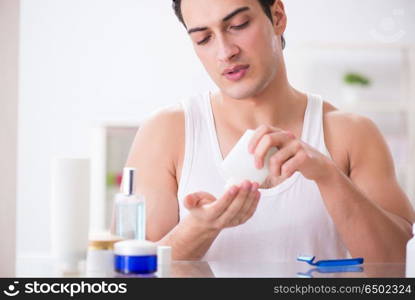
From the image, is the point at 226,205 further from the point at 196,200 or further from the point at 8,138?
the point at 8,138

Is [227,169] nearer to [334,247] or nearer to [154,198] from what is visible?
[154,198]

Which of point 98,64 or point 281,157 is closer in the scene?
point 281,157

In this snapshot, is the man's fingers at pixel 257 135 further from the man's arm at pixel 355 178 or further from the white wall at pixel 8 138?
the white wall at pixel 8 138

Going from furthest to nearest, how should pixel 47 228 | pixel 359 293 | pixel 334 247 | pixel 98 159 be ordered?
pixel 47 228, pixel 98 159, pixel 334 247, pixel 359 293

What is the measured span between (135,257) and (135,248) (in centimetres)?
1

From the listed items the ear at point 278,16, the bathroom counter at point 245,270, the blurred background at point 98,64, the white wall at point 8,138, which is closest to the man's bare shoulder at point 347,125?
the ear at point 278,16

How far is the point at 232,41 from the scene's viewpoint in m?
1.16

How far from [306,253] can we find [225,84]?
38cm

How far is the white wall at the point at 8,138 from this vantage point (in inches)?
28.5

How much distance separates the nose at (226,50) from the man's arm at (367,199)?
0.29m

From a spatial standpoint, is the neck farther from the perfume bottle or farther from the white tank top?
the perfume bottle

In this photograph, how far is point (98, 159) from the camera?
3514mm

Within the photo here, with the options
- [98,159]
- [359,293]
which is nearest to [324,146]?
[359,293]

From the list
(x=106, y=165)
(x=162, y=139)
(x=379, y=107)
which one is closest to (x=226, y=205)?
(x=162, y=139)
